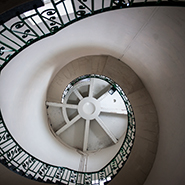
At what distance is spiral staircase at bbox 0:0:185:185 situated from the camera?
3320 mm

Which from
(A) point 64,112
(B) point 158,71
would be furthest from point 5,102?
(A) point 64,112

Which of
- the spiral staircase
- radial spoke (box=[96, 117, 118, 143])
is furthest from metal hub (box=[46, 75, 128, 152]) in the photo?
the spiral staircase

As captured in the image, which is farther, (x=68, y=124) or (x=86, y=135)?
(x=68, y=124)

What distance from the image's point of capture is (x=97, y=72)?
854 centimetres

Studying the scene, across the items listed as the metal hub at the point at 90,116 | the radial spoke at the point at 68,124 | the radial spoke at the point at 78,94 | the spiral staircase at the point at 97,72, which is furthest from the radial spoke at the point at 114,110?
the spiral staircase at the point at 97,72

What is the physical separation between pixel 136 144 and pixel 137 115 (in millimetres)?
1270

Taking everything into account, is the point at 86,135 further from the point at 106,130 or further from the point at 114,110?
the point at 114,110

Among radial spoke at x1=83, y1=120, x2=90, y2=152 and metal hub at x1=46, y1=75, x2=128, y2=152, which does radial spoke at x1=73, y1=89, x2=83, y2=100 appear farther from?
radial spoke at x1=83, y1=120, x2=90, y2=152

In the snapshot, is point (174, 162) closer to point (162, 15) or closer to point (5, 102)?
point (162, 15)

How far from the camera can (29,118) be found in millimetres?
7723

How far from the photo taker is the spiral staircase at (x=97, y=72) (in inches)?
131

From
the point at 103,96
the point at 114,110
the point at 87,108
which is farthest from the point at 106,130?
the point at 103,96

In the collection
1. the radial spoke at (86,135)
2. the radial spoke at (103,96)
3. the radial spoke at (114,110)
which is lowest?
the radial spoke at (86,135)

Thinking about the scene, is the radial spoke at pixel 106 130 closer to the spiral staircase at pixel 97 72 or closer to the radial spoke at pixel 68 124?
the radial spoke at pixel 68 124
